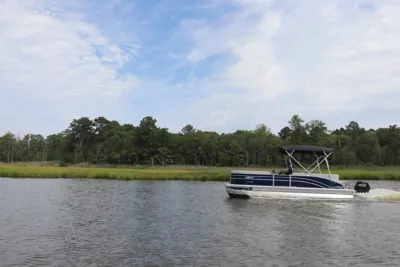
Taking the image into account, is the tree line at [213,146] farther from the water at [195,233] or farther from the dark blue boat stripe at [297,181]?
the water at [195,233]

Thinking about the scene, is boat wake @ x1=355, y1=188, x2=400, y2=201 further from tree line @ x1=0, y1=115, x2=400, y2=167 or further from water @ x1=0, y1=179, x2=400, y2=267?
tree line @ x1=0, y1=115, x2=400, y2=167

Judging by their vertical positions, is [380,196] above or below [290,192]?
below

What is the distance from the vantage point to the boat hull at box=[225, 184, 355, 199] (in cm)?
4362

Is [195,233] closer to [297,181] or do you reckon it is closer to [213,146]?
[297,181]

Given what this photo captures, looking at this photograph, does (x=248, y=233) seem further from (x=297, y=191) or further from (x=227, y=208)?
(x=297, y=191)

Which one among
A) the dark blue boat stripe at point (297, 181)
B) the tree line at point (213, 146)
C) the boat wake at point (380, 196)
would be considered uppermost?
the tree line at point (213, 146)

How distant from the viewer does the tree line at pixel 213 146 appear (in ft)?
524

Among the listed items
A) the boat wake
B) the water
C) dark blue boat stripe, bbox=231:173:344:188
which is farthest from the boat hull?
the water

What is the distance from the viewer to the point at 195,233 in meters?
24.1

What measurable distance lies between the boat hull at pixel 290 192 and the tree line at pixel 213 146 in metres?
114

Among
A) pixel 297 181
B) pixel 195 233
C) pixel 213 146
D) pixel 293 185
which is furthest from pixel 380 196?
pixel 213 146

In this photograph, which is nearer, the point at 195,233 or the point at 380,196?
the point at 195,233

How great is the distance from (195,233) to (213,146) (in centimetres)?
14355

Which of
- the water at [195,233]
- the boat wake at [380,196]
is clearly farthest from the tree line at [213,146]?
the water at [195,233]
